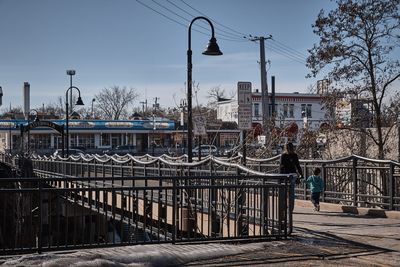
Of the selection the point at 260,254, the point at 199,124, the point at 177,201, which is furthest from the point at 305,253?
the point at 199,124

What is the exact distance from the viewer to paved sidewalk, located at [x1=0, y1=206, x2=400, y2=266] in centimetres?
762

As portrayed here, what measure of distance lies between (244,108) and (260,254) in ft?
16.3

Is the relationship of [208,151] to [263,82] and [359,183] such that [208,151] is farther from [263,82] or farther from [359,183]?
[359,183]

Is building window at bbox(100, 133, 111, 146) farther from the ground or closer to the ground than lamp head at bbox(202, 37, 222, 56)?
closer to the ground

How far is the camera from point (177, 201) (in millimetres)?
9906

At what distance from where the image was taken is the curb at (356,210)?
13227mm

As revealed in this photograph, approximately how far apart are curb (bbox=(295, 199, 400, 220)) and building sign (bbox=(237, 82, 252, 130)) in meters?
3.79

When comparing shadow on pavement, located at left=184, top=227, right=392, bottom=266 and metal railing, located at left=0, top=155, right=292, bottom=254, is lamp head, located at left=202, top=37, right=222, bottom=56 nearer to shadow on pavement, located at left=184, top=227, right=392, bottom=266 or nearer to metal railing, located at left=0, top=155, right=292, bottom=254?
metal railing, located at left=0, top=155, right=292, bottom=254

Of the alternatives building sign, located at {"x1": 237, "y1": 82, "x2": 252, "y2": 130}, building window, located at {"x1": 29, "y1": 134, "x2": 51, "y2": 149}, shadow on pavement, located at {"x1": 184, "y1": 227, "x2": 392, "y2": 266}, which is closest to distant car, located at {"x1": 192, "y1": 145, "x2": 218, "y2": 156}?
building sign, located at {"x1": 237, "y1": 82, "x2": 252, "y2": 130}

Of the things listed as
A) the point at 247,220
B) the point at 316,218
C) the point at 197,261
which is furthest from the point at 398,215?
the point at 197,261

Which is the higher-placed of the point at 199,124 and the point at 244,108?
the point at 244,108

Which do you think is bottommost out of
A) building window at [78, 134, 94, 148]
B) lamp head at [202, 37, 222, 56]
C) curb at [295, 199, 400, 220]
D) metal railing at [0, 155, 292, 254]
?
curb at [295, 199, 400, 220]

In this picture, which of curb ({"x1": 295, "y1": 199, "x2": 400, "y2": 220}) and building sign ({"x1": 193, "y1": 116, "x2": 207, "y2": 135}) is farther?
building sign ({"x1": 193, "y1": 116, "x2": 207, "y2": 135})

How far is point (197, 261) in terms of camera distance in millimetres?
8016
